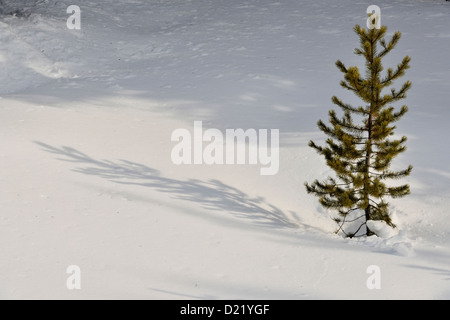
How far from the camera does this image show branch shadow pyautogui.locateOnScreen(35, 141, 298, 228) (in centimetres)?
952

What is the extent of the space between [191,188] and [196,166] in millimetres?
915

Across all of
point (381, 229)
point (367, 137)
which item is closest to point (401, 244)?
point (381, 229)

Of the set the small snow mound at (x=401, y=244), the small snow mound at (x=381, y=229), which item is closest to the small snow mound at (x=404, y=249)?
the small snow mound at (x=401, y=244)

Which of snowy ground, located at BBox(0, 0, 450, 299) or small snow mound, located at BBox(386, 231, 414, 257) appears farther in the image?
small snow mound, located at BBox(386, 231, 414, 257)

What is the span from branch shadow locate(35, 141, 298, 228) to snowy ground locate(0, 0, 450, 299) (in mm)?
32

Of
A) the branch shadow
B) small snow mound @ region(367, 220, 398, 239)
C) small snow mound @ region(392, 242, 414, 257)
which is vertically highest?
the branch shadow

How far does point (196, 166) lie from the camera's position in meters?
11.0

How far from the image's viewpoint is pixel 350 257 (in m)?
8.15

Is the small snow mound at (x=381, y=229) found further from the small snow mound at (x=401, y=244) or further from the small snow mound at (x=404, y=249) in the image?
the small snow mound at (x=404, y=249)

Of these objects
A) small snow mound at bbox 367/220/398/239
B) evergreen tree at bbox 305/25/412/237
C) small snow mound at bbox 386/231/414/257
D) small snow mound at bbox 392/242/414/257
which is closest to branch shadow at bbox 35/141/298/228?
evergreen tree at bbox 305/25/412/237

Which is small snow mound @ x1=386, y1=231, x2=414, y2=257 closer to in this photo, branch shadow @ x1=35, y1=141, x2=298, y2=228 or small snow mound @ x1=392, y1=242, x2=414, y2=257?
small snow mound @ x1=392, y1=242, x2=414, y2=257

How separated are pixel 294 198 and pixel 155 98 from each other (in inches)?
205

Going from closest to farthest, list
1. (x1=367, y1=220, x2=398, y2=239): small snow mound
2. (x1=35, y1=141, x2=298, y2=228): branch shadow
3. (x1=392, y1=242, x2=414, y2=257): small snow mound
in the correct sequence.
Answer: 1. (x1=392, y1=242, x2=414, y2=257): small snow mound
2. (x1=367, y1=220, x2=398, y2=239): small snow mound
3. (x1=35, y1=141, x2=298, y2=228): branch shadow
